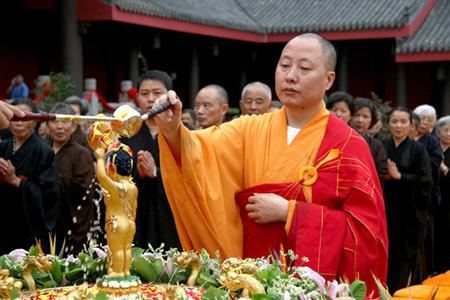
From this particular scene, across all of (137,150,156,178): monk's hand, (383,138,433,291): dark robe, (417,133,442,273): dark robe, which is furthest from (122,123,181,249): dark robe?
(417,133,442,273): dark robe

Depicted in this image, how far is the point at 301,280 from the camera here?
2.52m

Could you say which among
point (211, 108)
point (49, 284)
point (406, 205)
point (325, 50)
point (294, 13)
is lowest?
point (406, 205)

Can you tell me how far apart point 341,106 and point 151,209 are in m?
2.30

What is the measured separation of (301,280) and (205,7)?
1838 cm

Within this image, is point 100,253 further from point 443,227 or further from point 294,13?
point 294,13

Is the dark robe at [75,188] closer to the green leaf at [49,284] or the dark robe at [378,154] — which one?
the dark robe at [378,154]

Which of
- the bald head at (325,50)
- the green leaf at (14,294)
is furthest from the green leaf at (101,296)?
the bald head at (325,50)

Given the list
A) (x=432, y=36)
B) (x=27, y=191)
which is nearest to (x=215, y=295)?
(x=27, y=191)

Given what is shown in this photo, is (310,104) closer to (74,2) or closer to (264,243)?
(264,243)

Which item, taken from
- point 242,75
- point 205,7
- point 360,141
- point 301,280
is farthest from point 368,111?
point 242,75

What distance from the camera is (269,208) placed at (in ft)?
10.8

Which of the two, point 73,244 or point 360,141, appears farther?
point 73,244

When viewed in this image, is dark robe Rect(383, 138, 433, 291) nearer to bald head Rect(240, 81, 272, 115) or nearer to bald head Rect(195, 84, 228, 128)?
bald head Rect(240, 81, 272, 115)

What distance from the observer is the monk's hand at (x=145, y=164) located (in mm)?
4547
